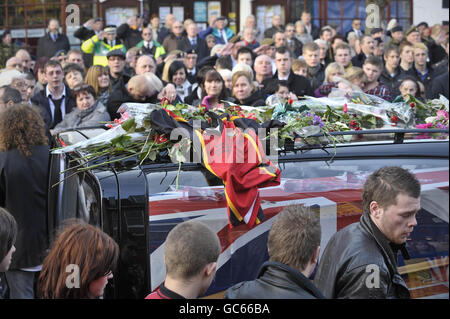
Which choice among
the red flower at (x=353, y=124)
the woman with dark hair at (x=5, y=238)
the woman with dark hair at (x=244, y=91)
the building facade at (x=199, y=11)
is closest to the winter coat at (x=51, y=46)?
the building facade at (x=199, y=11)

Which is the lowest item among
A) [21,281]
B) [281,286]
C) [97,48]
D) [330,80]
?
[21,281]

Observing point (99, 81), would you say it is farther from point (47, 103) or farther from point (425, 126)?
point (425, 126)

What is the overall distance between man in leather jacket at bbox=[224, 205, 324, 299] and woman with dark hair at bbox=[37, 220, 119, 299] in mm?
478

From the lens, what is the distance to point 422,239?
314 cm

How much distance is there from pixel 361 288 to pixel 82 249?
1053mm

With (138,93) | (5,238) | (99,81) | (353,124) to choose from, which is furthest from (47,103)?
(5,238)

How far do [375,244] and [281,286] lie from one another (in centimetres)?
54

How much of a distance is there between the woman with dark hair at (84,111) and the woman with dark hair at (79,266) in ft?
13.3

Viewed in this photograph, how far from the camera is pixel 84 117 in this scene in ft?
22.0

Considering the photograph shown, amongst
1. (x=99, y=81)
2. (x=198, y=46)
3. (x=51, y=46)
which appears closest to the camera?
(x=99, y=81)

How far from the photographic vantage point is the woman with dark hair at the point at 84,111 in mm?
6661
